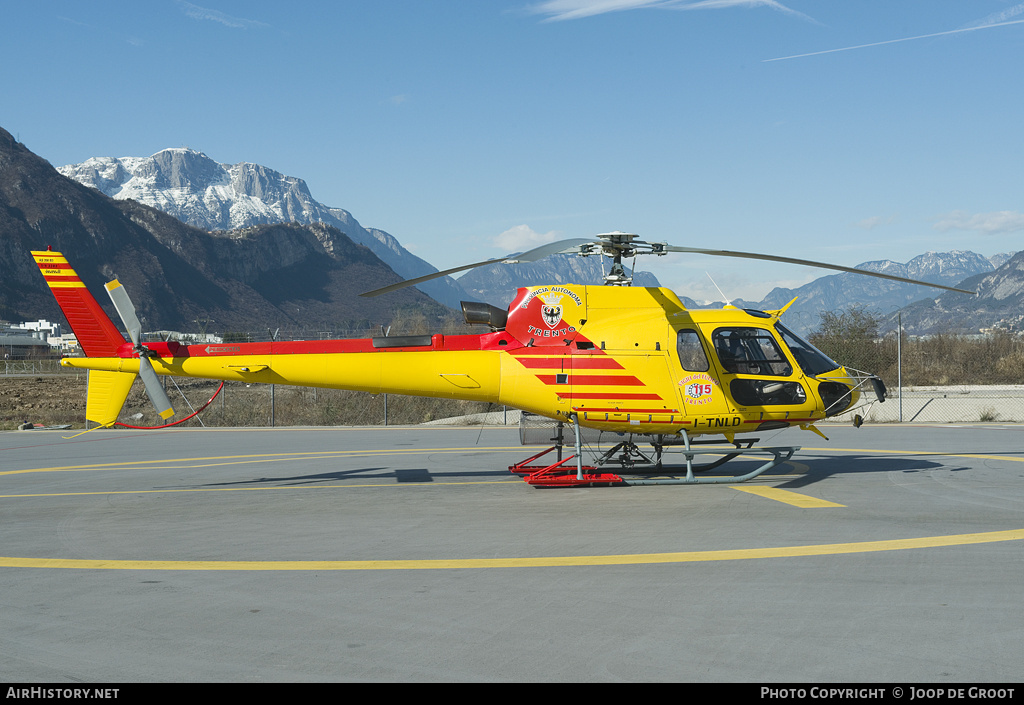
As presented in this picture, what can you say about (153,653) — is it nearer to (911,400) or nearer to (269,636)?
(269,636)

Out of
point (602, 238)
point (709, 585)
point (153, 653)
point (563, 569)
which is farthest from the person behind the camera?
point (602, 238)

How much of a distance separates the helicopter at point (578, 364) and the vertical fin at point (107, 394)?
0.02 m

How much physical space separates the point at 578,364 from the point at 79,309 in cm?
814

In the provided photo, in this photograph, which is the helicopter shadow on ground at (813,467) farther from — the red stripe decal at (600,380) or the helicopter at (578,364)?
the red stripe decal at (600,380)

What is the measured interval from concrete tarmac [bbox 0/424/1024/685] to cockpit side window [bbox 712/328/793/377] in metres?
1.88

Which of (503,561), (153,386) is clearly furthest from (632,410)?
(153,386)

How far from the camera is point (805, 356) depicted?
1244 cm

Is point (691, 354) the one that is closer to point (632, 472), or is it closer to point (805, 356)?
point (805, 356)

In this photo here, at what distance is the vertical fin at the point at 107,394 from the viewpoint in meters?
12.5

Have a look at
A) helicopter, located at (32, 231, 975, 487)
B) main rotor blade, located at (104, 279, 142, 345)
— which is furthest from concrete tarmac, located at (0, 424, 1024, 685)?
main rotor blade, located at (104, 279, 142, 345)

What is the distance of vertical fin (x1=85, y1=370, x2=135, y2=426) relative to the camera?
12516mm

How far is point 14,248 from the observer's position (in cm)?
15600
